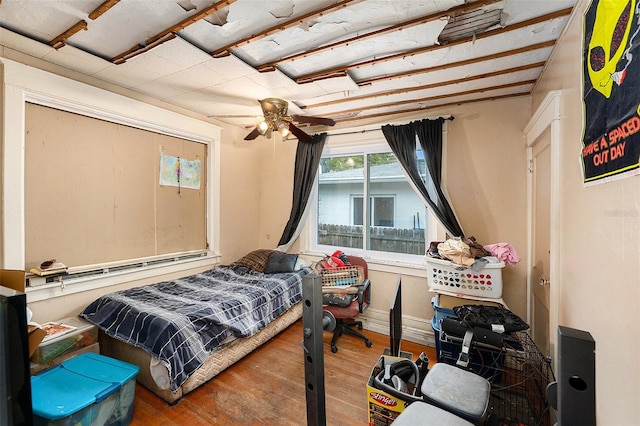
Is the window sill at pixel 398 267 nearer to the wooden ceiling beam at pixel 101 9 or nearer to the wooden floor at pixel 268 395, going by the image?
the wooden floor at pixel 268 395

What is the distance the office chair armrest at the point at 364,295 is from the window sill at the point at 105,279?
207 centimetres

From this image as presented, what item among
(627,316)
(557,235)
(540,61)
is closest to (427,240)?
(557,235)

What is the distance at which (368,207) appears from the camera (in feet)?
11.3

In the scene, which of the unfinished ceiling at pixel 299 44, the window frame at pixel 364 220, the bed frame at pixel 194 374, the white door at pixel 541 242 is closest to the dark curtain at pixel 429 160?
the window frame at pixel 364 220

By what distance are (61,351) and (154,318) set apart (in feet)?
2.40

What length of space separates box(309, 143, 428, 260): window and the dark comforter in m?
1.11

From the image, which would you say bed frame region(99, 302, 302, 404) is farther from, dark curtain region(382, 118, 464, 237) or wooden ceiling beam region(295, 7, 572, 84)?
wooden ceiling beam region(295, 7, 572, 84)

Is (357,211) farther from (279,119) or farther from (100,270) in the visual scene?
(100,270)

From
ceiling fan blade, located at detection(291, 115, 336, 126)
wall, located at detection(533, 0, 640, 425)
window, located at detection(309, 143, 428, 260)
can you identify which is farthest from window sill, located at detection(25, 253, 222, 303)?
wall, located at detection(533, 0, 640, 425)

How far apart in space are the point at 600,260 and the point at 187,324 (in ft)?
8.32

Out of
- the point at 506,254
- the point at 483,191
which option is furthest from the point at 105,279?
the point at 483,191

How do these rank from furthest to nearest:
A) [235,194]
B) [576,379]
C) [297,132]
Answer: [235,194] < [297,132] < [576,379]

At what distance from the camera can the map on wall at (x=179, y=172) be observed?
3008 mm

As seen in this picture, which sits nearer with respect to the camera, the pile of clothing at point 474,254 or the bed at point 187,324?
the bed at point 187,324
